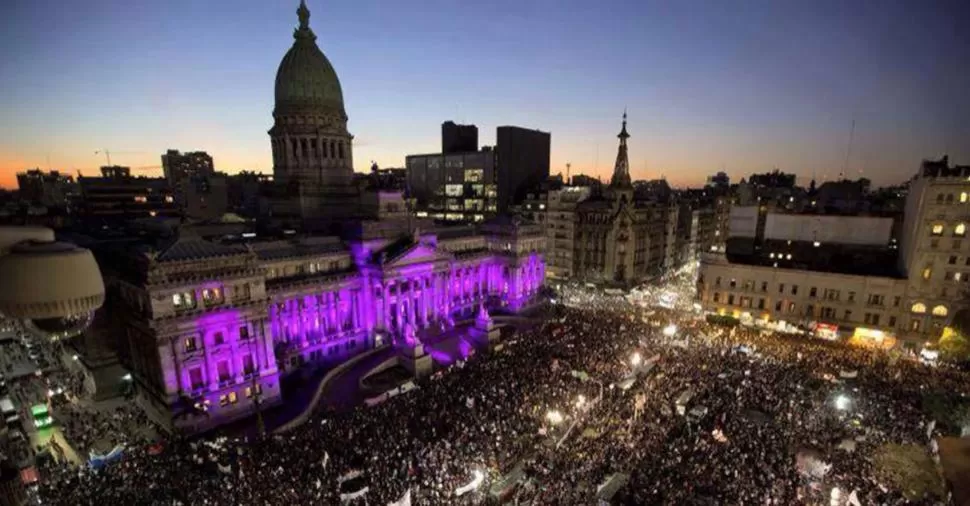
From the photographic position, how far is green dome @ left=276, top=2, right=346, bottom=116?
60281mm

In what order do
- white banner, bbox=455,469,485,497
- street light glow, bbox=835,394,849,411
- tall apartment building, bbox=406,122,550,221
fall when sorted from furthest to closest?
tall apartment building, bbox=406,122,550,221, street light glow, bbox=835,394,849,411, white banner, bbox=455,469,485,497

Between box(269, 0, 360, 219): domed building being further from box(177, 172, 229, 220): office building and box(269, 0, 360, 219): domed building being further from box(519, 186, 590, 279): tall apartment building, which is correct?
box(177, 172, 229, 220): office building

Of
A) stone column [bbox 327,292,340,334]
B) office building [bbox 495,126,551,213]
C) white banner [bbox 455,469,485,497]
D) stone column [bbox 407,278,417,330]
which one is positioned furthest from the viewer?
office building [bbox 495,126,551,213]

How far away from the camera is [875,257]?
179ft

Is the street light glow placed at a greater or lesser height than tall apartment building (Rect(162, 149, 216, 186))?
lesser

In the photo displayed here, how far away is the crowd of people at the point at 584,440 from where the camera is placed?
72.1ft

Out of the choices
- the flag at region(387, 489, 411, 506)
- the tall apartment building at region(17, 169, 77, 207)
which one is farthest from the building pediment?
the tall apartment building at region(17, 169, 77, 207)

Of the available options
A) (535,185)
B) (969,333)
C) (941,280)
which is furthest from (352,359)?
(535,185)

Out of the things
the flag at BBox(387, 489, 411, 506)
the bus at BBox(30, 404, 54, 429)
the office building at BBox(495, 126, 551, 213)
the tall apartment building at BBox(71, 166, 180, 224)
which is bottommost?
the bus at BBox(30, 404, 54, 429)

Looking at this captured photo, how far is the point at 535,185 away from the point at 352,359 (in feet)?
221

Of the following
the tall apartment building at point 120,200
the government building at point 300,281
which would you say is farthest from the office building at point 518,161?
the tall apartment building at point 120,200

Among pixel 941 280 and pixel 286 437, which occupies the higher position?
pixel 941 280

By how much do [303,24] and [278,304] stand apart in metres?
41.4

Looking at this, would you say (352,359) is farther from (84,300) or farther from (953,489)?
(953,489)
